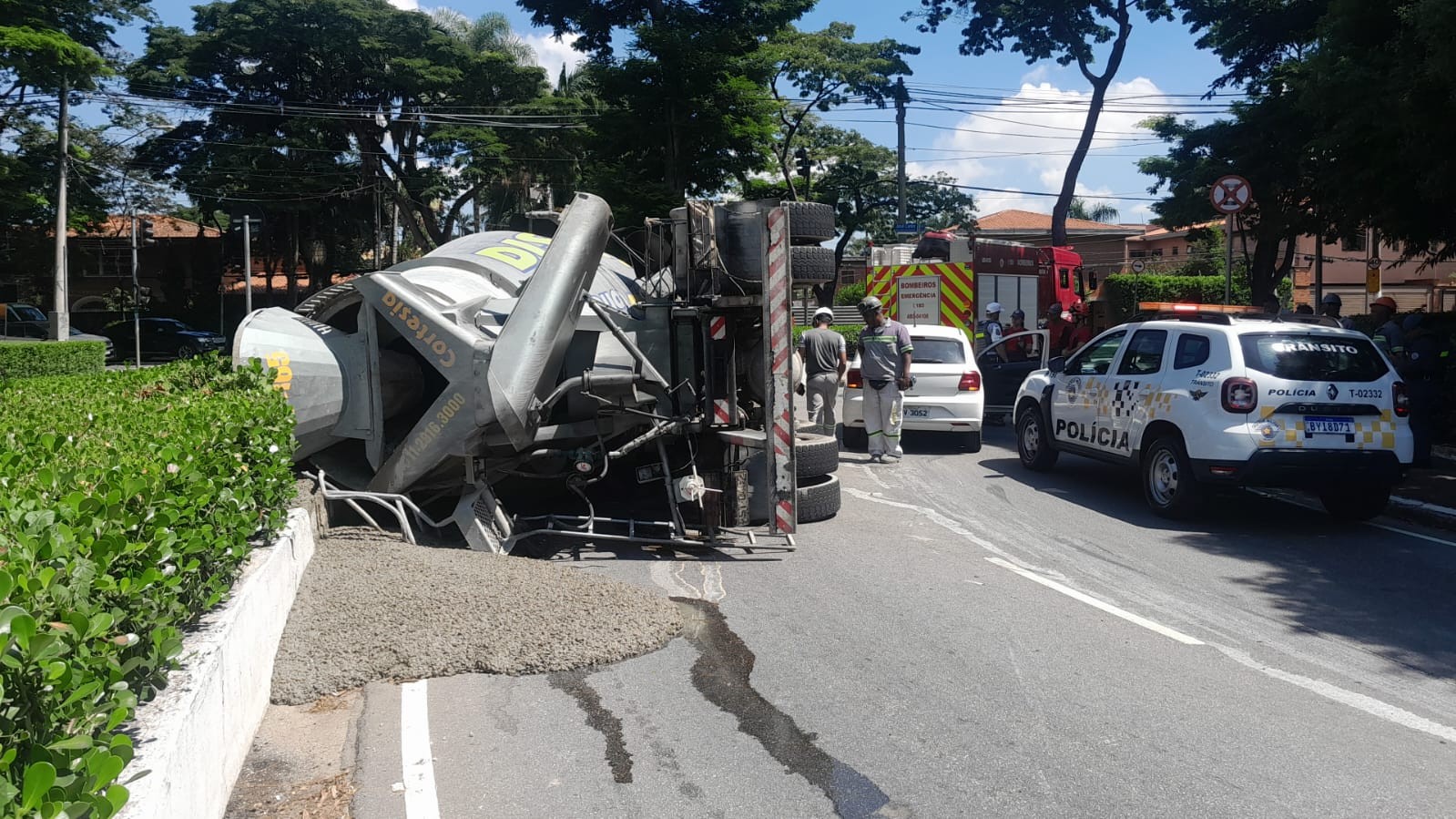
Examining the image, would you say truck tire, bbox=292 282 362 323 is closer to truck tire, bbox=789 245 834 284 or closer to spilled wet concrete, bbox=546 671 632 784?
truck tire, bbox=789 245 834 284

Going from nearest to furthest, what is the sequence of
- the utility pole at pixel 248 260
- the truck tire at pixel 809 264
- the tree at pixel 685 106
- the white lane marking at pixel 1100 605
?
1. the white lane marking at pixel 1100 605
2. the truck tire at pixel 809 264
3. the tree at pixel 685 106
4. the utility pole at pixel 248 260

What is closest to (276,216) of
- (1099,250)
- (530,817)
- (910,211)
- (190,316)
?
(190,316)

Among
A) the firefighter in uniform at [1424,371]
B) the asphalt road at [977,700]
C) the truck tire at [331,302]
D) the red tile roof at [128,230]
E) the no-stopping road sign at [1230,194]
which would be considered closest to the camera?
the asphalt road at [977,700]

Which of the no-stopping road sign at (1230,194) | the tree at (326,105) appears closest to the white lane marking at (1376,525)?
the no-stopping road sign at (1230,194)

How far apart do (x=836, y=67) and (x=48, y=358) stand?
84.2ft

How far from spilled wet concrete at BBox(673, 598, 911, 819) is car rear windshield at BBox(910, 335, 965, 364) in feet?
25.1

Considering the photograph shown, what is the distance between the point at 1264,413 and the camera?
8.94 m

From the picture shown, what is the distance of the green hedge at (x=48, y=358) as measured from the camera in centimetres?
2364

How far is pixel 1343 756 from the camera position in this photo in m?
4.61

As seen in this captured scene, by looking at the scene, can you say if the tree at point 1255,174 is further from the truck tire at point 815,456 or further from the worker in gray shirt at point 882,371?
the truck tire at point 815,456

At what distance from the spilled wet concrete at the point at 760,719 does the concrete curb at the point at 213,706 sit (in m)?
2.03

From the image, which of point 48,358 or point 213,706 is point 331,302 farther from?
point 48,358

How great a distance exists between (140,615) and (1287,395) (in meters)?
8.40

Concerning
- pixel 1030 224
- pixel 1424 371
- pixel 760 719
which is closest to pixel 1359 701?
pixel 760 719
